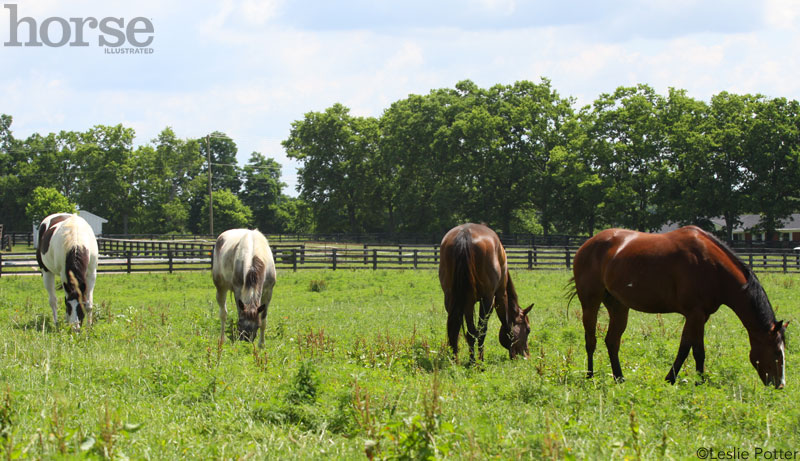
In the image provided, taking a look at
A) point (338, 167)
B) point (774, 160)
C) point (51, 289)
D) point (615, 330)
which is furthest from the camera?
point (338, 167)

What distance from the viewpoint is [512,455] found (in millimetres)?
3836

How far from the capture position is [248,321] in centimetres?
820

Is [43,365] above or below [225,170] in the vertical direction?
below

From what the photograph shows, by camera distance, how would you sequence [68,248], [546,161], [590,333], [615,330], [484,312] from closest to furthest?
[615,330], [590,333], [484,312], [68,248], [546,161]

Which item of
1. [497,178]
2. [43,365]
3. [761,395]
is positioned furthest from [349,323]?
[497,178]

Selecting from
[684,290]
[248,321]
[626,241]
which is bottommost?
[248,321]

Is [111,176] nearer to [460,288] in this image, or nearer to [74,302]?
[74,302]

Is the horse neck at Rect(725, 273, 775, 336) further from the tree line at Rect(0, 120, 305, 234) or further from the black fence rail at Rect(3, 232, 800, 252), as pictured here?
the tree line at Rect(0, 120, 305, 234)

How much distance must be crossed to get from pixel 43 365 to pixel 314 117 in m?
57.2

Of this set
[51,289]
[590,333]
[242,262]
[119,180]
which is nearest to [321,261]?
[51,289]

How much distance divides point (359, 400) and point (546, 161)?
47.1 metres

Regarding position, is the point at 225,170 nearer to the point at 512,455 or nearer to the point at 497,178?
the point at 497,178

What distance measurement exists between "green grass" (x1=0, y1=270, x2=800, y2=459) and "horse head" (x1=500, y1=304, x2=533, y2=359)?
0.20 metres

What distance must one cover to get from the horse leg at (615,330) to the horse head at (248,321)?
4099 mm
